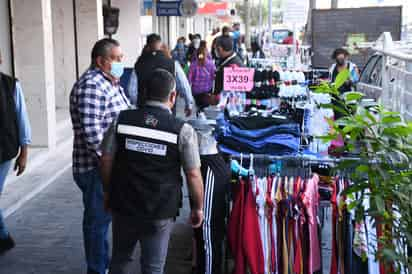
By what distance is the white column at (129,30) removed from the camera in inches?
580

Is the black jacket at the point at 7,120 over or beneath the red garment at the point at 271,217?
over

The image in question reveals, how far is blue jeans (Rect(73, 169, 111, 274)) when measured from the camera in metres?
4.44

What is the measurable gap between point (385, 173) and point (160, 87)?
1664mm

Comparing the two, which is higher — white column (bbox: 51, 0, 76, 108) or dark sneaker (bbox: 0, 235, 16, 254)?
white column (bbox: 51, 0, 76, 108)

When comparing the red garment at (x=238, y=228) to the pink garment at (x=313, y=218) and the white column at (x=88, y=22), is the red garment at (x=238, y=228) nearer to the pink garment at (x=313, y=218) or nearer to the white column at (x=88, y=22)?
the pink garment at (x=313, y=218)

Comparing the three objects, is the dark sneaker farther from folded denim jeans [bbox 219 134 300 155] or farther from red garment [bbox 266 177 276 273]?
red garment [bbox 266 177 276 273]

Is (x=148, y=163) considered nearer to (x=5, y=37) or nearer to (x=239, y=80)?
(x=239, y=80)

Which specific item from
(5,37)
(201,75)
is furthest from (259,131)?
(201,75)

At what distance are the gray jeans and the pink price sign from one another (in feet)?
11.7

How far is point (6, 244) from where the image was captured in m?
5.38

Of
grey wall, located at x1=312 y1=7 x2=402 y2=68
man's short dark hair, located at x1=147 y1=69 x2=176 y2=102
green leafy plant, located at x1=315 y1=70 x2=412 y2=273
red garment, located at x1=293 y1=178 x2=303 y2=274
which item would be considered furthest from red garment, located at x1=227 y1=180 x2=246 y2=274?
grey wall, located at x1=312 y1=7 x2=402 y2=68

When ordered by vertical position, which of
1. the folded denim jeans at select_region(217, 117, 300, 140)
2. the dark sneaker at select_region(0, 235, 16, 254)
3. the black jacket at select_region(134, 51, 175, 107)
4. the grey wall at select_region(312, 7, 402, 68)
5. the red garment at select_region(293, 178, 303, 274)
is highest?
the grey wall at select_region(312, 7, 402, 68)

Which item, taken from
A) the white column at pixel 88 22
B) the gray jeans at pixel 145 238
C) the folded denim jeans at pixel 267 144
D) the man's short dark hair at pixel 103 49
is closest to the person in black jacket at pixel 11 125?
the man's short dark hair at pixel 103 49

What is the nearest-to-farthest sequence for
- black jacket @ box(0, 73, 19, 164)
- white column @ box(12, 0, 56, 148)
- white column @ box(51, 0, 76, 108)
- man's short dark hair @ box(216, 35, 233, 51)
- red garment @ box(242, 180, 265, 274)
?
1. red garment @ box(242, 180, 265, 274)
2. black jacket @ box(0, 73, 19, 164)
3. man's short dark hair @ box(216, 35, 233, 51)
4. white column @ box(12, 0, 56, 148)
5. white column @ box(51, 0, 76, 108)
